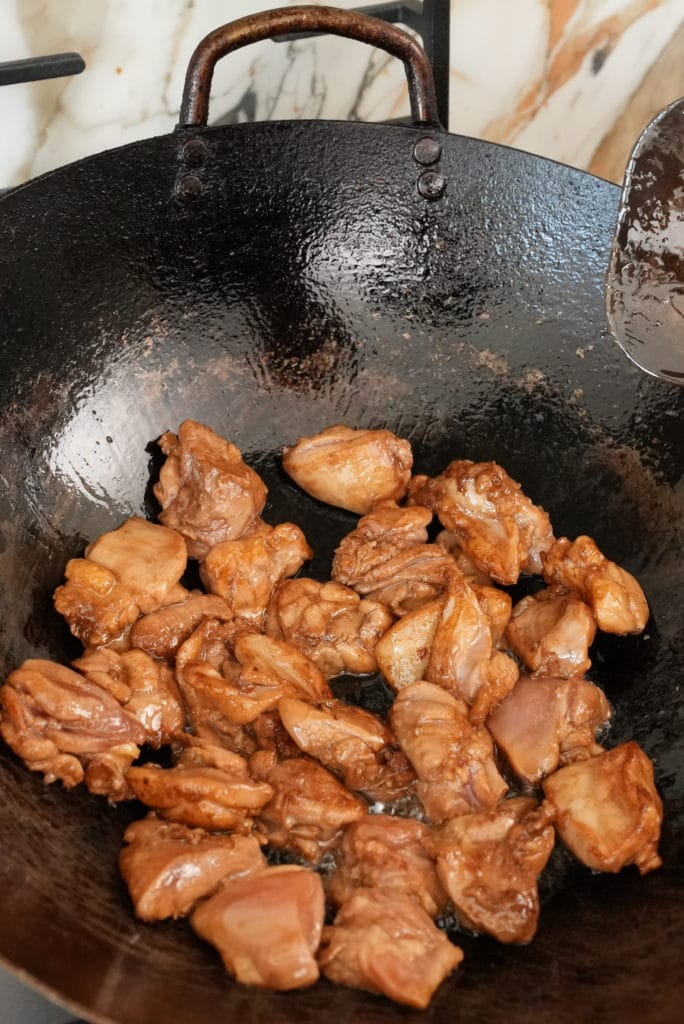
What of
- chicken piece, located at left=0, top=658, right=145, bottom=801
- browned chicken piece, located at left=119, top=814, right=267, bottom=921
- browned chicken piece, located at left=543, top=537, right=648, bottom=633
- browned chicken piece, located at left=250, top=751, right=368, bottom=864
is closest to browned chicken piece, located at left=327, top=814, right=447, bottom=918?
browned chicken piece, located at left=250, top=751, right=368, bottom=864

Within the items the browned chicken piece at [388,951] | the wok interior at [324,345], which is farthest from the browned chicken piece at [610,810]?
the browned chicken piece at [388,951]

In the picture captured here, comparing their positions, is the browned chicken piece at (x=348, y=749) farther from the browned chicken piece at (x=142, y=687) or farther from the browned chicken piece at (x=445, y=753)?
the browned chicken piece at (x=142, y=687)

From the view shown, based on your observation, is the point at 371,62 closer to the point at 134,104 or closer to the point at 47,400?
the point at 134,104

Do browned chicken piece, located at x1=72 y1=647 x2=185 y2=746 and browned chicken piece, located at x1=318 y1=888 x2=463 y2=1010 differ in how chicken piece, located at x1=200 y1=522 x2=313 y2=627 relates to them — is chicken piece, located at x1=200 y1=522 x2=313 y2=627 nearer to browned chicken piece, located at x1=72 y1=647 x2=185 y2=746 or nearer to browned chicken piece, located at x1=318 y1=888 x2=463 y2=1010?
browned chicken piece, located at x1=72 y1=647 x2=185 y2=746

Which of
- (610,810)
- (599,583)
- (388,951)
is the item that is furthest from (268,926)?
(599,583)

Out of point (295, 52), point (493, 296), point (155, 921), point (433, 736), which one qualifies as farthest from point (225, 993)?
point (295, 52)

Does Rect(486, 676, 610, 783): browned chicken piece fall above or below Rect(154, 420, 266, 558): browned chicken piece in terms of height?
below

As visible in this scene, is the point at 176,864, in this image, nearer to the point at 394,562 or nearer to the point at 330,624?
the point at 330,624
